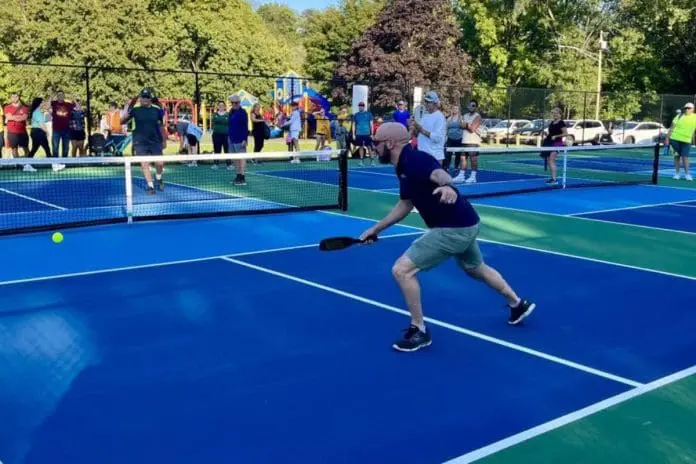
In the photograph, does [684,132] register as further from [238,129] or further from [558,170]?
[238,129]

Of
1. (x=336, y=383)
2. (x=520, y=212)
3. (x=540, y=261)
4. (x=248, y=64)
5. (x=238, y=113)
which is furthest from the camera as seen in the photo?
(x=248, y=64)

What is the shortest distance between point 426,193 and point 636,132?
35.9 meters

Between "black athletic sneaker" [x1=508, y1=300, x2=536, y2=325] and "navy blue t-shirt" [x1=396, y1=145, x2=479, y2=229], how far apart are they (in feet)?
3.22

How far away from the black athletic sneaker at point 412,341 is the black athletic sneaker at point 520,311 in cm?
93

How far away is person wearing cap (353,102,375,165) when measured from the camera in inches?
917

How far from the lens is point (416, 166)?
5.53 m

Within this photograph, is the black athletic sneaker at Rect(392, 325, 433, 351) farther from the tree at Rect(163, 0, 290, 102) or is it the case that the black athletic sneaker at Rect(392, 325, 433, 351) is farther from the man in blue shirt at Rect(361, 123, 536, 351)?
the tree at Rect(163, 0, 290, 102)

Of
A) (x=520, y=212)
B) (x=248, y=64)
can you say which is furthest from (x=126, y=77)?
(x=520, y=212)

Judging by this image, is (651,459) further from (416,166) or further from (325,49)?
(325,49)

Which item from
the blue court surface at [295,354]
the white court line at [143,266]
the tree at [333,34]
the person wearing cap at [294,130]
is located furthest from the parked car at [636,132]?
the white court line at [143,266]

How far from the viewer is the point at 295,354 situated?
577 cm

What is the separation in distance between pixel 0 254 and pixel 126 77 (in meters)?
32.7

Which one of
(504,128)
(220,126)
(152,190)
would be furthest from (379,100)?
(152,190)

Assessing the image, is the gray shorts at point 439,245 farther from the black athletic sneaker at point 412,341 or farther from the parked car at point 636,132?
the parked car at point 636,132
